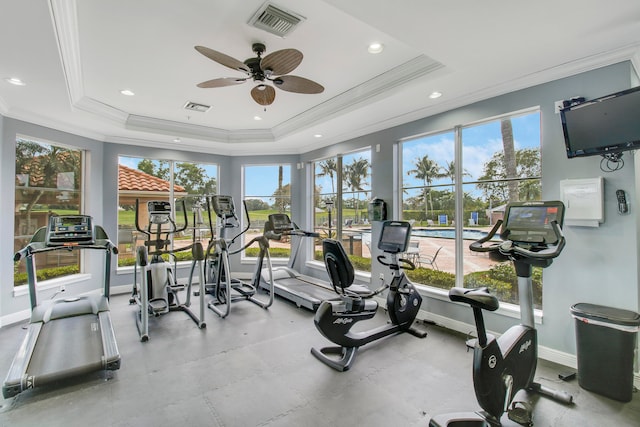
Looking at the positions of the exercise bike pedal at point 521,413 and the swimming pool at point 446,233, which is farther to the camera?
the swimming pool at point 446,233

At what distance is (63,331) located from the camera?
3369 mm

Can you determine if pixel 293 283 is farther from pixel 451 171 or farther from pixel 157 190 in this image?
pixel 157 190

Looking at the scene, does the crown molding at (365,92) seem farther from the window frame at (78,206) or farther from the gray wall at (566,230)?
the window frame at (78,206)

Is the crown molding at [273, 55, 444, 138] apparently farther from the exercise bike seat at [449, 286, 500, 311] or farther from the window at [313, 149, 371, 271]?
the exercise bike seat at [449, 286, 500, 311]

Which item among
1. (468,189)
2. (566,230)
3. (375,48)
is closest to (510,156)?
(468,189)

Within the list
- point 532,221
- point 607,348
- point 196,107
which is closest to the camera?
point 607,348

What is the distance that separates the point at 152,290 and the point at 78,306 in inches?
40.1

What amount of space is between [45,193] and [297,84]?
481cm

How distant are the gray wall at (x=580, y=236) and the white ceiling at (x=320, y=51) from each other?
0.51 ft

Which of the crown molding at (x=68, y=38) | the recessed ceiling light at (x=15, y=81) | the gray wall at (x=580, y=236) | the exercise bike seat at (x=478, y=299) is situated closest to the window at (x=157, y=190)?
the crown molding at (x=68, y=38)

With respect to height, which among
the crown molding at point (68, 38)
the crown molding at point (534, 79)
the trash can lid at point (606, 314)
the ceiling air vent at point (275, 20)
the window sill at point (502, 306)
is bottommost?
the window sill at point (502, 306)

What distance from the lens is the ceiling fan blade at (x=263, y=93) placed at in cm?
317

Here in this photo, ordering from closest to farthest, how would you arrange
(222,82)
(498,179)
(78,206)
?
(222,82) < (498,179) < (78,206)

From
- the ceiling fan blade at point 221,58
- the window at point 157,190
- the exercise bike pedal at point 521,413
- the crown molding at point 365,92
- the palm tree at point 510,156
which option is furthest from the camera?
the window at point 157,190
